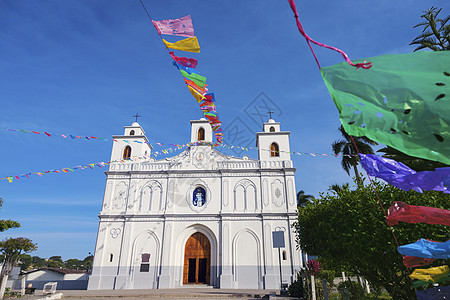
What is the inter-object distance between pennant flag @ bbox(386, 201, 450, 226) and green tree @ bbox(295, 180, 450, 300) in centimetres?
269

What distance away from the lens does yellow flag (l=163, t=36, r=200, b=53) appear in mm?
7652

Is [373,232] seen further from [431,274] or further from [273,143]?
[273,143]

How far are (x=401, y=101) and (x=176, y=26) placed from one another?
6659mm

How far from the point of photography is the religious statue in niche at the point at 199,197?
22203mm

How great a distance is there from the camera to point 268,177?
22.4 meters

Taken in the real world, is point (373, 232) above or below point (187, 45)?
below

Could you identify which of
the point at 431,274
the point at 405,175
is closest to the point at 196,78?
the point at 405,175

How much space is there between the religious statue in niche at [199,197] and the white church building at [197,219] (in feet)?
0.28

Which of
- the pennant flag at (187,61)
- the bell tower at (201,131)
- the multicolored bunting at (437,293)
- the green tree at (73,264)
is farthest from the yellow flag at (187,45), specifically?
the green tree at (73,264)

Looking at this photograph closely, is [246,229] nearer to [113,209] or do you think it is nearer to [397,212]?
[113,209]

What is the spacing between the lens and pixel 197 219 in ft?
70.1

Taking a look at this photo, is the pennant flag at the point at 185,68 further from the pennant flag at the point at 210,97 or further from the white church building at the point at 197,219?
the white church building at the point at 197,219

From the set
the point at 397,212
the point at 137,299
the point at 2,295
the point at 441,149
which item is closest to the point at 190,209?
the point at 137,299

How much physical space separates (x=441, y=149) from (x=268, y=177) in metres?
20.4
